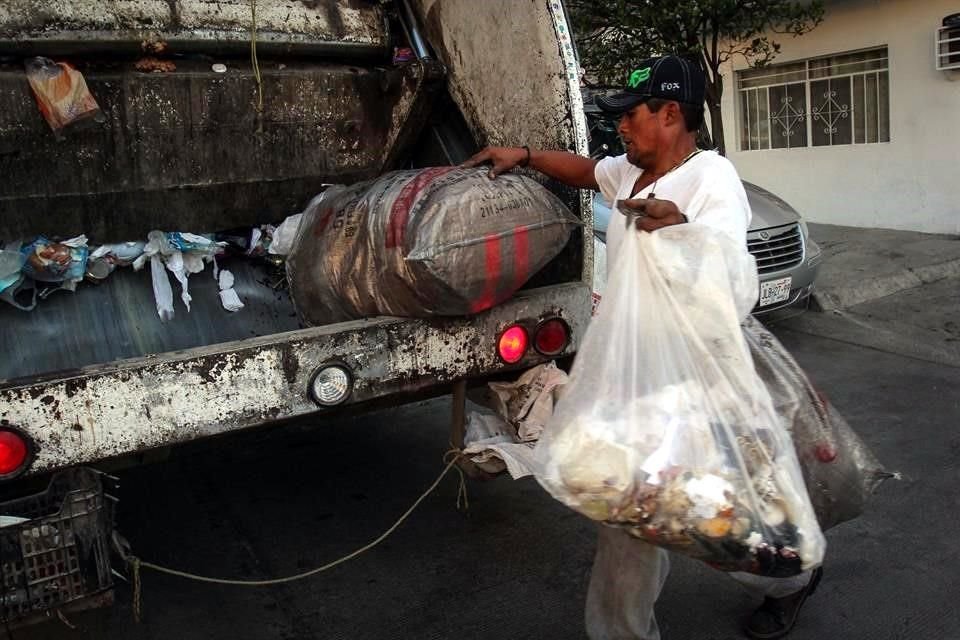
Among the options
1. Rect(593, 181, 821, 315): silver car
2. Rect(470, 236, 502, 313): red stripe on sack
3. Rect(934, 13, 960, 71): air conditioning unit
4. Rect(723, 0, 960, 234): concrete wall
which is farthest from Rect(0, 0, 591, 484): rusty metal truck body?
Rect(723, 0, 960, 234): concrete wall

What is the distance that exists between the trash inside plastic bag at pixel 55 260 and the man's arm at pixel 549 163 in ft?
4.35

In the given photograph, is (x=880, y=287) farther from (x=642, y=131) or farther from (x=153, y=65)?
(x=153, y=65)

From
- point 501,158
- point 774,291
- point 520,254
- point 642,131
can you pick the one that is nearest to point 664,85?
point 642,131

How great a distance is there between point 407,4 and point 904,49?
23.2 feet

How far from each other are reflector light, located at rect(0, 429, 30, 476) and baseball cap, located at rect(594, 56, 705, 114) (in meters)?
1.52

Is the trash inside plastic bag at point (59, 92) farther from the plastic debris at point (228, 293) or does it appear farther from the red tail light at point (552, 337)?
the red tail light at point (552, 337)

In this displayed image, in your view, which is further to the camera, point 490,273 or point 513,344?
point 513,344

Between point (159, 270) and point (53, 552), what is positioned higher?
point (159, 270)

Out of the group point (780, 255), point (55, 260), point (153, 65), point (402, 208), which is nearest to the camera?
point (402, 208)

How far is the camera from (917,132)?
Answer: 9.01 metres

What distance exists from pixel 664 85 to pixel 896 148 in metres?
7.97

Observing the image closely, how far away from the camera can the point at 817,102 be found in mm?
10023

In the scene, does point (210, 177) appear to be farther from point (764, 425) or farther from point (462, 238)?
point (764, 425)

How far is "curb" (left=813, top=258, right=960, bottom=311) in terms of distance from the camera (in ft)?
22.0
